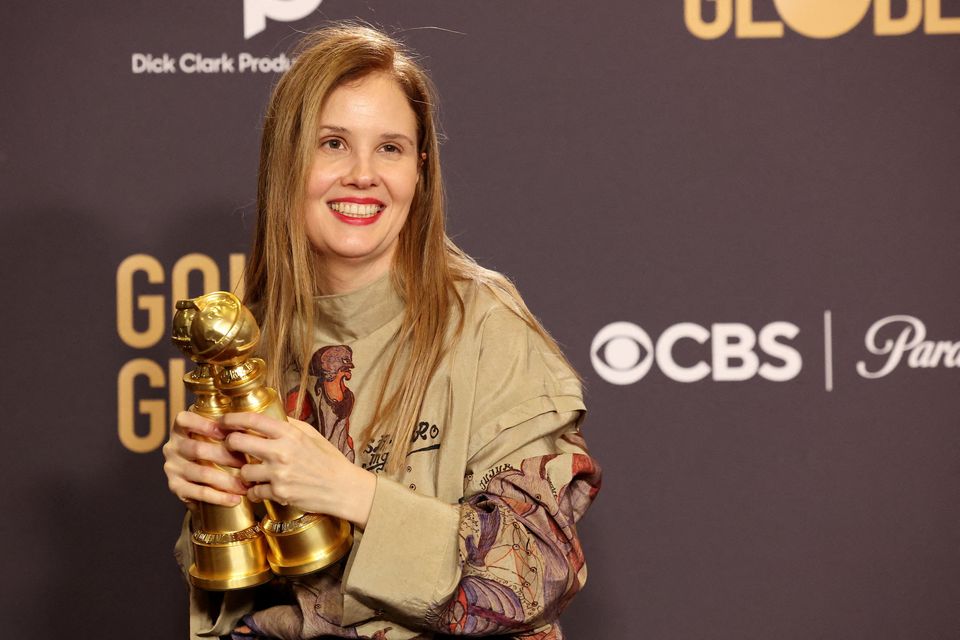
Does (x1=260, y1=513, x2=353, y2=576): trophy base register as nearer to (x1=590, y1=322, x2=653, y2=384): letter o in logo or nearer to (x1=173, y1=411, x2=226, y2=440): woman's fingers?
(x1=173, y1=411, x2=226, y2=440): woman's fingers

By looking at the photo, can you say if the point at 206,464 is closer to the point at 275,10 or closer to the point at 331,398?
the point at 331,398

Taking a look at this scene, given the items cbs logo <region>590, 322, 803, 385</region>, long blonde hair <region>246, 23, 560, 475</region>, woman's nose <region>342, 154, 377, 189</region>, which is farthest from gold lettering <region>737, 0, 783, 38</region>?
woman's nose <region>342, 154, 377, 189</region>

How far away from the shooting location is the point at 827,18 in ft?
6.75

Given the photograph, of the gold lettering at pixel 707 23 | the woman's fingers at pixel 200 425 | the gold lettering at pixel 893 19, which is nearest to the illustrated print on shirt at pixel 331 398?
the woman's fingers at pixel 200 425

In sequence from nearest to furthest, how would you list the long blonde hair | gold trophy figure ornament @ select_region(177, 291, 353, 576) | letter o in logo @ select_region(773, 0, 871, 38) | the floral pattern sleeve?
1. gold trophy figure ornament @ select_region(177, 291, 353, 576)
2. the floral pattern sleeve
3. the long blonde hair
4. letter o in logo @ select_region(773, 0, 871, 38)

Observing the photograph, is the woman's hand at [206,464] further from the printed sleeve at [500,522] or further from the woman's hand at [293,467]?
the printed sleeve at [500,522]

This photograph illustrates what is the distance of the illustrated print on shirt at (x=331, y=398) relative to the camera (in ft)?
4.33

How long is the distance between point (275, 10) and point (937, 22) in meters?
1.22

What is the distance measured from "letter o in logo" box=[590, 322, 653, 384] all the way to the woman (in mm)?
676

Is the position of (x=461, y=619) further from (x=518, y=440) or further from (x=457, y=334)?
(x=457, y=334)

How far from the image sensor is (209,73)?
6.91 ft

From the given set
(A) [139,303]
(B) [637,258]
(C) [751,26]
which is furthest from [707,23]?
(A) [139,303]

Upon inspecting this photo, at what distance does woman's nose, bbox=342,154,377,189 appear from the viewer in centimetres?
132

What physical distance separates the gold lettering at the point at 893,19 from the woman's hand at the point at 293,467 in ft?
4.75
